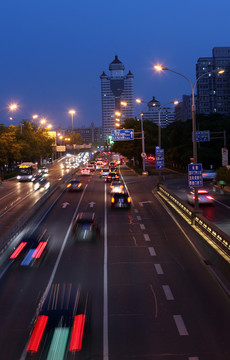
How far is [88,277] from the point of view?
16500 mm

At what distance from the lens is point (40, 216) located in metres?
31.4

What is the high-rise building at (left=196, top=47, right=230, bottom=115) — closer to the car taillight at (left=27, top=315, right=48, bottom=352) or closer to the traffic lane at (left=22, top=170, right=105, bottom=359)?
the traffic lane at (left=22, top=170, right=105, bottom=359)

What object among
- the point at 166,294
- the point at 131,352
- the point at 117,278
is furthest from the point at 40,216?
the point at 131,352

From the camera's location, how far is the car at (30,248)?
62.9ft

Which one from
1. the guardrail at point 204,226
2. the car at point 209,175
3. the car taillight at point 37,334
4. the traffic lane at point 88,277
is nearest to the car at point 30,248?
the traffic lane at point 88,277

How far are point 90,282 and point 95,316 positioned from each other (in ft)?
11.5

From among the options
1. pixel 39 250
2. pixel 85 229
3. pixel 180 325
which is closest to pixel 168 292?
pixel 180 325

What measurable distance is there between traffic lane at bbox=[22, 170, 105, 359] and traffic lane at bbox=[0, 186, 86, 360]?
23.1 inches

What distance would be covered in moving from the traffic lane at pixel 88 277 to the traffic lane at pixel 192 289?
2548 mm

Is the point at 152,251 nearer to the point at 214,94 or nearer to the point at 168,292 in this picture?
the point at 168,292

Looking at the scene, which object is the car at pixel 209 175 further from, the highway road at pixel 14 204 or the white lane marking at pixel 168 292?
the white lane marking at pixel 168 292

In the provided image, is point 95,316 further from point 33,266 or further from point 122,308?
point 33,266

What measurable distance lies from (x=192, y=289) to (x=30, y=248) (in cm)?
978

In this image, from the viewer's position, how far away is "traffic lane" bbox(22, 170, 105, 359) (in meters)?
10.7
